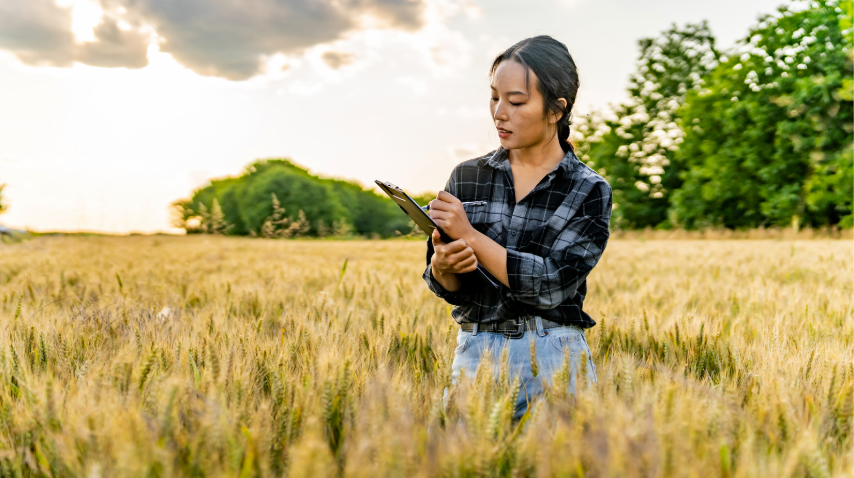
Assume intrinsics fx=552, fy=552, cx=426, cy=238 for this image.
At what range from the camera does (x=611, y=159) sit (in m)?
30.4

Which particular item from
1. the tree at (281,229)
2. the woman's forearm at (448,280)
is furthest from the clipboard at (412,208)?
the tree at (281,229)

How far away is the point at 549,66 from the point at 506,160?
1.26ft

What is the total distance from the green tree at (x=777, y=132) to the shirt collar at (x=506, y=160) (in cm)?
2310

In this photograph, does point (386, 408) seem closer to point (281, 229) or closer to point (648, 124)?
point (281, 229)

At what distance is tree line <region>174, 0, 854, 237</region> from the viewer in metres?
22.8

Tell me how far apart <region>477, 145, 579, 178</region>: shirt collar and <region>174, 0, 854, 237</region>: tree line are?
17.9m

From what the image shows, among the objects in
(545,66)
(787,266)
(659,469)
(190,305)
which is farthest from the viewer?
(787,266)

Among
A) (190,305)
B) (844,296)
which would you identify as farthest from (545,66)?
(844,296)

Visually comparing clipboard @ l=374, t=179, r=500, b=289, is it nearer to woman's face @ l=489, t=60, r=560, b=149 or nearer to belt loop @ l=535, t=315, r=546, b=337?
belt loop @ l=535, t=315, r=546, b=337

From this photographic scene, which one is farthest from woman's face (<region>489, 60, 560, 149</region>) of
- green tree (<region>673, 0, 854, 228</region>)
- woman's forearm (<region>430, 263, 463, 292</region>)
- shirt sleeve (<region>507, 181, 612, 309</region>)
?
green tree (<region>673, 0, 854, 228</region>)

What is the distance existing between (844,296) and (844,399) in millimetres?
2790

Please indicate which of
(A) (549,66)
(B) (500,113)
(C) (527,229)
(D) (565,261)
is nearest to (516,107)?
(B) (500,113)

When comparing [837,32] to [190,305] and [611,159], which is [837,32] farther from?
[190,305]

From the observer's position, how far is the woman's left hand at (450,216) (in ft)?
5.73
